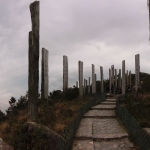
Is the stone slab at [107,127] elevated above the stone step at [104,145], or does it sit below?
above

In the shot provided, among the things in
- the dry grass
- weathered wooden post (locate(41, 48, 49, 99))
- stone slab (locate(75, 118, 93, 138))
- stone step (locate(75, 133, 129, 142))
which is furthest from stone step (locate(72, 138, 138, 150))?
weathered wooden post (locate(41, 48, 49, 99))

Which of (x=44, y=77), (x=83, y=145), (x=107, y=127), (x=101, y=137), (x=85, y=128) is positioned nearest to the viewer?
(x=83, y=145)

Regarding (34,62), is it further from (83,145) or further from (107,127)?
(107,127)

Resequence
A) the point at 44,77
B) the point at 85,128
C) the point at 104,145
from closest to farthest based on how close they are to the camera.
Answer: the point at 104,145 → the point at 85,128 → the point at 44,77

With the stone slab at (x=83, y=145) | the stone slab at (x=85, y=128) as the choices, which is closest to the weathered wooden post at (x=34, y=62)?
the stone slab at (x=85, y=128)

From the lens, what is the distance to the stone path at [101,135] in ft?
32.8

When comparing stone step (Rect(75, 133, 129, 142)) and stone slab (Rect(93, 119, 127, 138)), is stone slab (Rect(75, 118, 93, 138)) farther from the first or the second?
stone slab (Rect(93, 119, 127, 138))

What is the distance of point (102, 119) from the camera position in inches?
605

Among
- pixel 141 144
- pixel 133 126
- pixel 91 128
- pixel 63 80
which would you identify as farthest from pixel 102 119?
pixel 63 80

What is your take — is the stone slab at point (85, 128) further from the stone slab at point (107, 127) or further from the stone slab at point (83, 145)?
the stone slab at point (83, 145)

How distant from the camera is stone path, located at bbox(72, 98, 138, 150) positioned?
10008 mm

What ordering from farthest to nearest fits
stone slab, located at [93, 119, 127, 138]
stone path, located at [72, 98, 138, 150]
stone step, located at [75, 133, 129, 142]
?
stone slab, located at [93, 119, 127, 138] < stone step, located at [75, 133, 129, 142] < stone path, located at [72, 98, 138, 150]

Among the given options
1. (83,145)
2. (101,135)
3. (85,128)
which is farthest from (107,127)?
(83,145)

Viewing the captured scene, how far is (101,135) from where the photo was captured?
1132 centimetres
